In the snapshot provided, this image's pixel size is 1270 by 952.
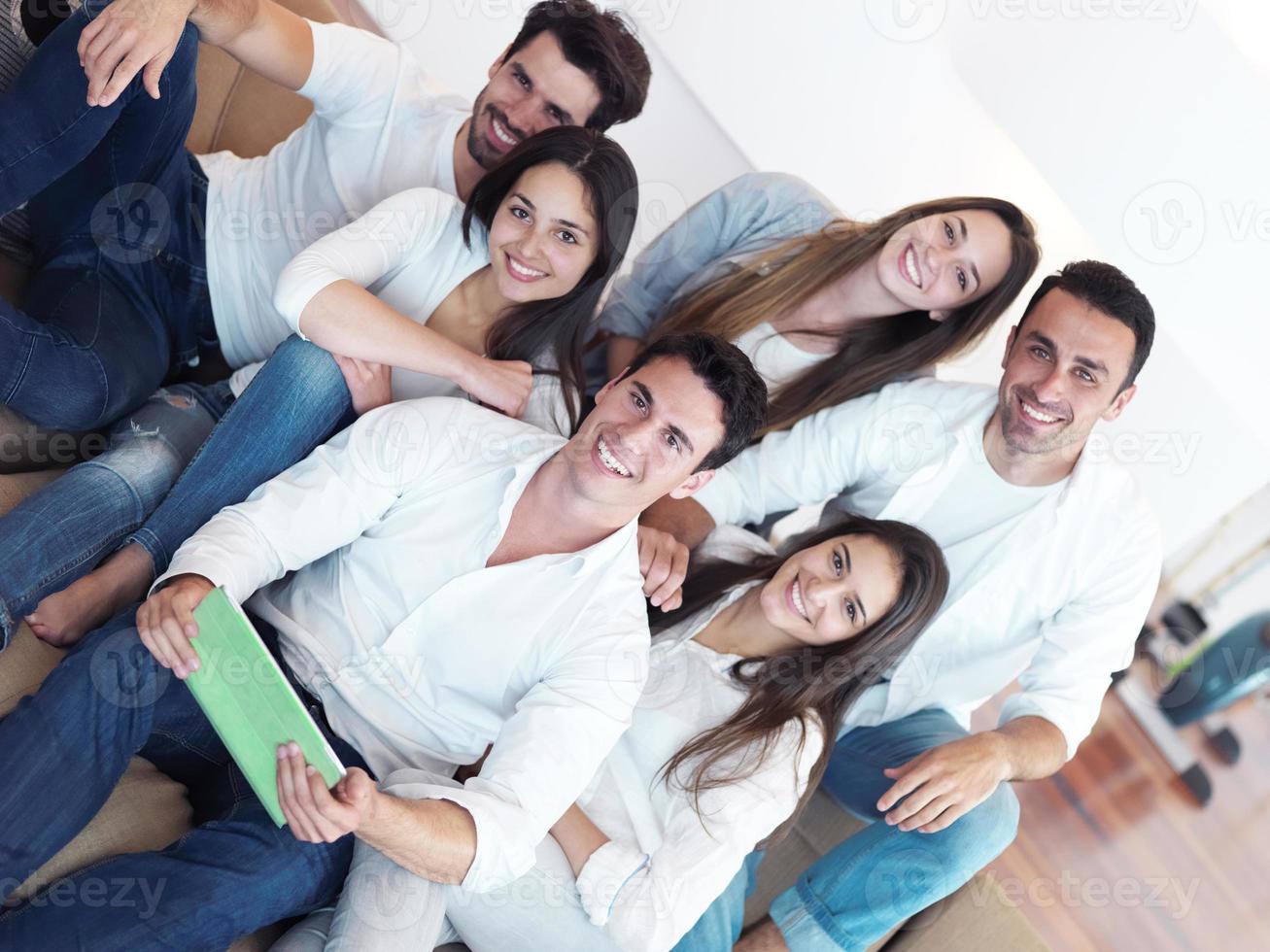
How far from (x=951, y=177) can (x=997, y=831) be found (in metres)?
1.72

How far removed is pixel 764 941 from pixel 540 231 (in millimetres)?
1281

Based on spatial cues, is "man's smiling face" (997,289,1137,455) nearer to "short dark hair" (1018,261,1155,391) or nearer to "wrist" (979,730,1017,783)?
"short dark hair" (1018,261,1155,391)

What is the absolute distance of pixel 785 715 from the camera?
1789 millimetres

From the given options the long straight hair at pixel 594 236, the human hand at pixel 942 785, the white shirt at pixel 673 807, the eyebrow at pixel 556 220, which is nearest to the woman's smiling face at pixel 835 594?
the white shirt at pixel 673 807

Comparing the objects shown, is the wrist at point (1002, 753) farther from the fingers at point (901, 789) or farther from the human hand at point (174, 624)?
the human hand at point (174, 624)

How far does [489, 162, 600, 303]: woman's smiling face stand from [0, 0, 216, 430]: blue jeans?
1.84 ft

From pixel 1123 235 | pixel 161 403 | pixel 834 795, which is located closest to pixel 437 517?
pixel 161 403

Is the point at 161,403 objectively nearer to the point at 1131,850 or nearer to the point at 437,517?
the point at 437,517

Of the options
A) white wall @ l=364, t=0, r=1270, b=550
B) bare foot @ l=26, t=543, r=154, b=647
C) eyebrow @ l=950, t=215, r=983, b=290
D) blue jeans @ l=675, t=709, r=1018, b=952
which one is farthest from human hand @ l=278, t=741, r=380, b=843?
white wall @ l=364, t=0, r=1270, b=550

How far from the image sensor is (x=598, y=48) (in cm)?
192

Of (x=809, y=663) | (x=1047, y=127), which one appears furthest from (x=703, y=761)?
(x=1047, y=127)

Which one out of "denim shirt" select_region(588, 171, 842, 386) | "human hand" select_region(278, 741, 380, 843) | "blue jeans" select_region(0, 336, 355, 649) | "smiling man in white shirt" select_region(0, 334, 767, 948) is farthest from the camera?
"denim shirt" select_region(588, 171, 842, 386)

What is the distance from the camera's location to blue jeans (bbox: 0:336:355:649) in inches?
58.9

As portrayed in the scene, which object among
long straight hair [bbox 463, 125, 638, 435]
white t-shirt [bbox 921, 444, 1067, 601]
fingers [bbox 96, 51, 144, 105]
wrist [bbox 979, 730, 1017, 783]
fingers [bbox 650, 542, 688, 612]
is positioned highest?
fingers [bbox 96, 51, 144, 105]
